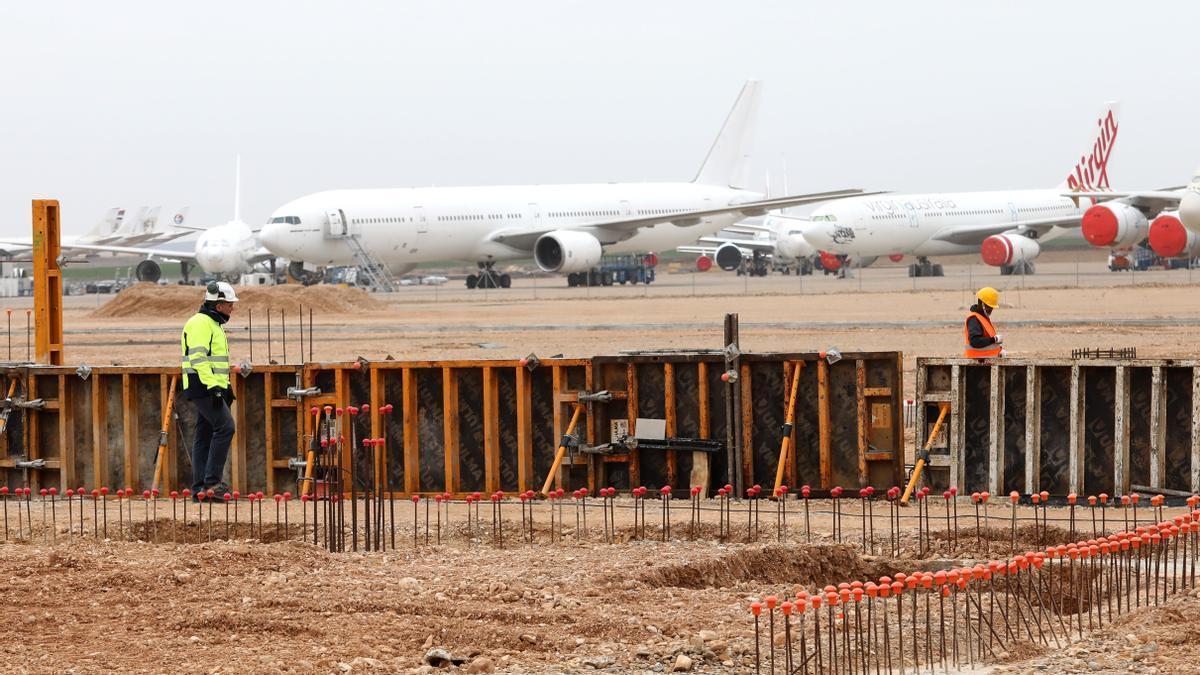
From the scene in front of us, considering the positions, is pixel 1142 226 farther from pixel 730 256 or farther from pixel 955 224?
pixel 730 256

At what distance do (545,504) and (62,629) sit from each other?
576 cm

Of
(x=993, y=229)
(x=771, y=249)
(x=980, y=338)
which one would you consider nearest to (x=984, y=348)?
(x=980, y=338)

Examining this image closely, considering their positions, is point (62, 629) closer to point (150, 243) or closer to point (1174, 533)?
point (1174, 533)

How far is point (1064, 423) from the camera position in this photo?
45.0 ft

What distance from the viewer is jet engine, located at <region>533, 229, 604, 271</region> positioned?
57.4 meters

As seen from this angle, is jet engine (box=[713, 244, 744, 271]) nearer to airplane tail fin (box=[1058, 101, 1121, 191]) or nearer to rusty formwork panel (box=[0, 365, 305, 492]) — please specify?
airplane tail fin (box=[1058, 101, 1121, 191])

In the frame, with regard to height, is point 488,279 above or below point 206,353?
above

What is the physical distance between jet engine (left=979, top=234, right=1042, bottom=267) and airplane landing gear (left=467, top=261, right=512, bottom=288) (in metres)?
17.6

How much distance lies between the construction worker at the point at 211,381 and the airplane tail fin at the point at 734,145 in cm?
5565

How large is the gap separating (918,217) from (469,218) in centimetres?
1954

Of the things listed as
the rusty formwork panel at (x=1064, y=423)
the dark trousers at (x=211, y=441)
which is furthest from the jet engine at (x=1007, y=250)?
the dark trousers at (x=211, y=441)

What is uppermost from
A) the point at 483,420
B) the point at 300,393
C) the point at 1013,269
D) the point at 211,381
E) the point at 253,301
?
the point at 1013,269

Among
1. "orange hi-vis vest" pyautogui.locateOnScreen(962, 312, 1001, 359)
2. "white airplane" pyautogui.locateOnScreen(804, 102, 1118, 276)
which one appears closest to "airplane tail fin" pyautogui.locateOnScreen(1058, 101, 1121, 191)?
"white airplane" pyautogui.locateOnScreen(804, 102, 1118, 276)

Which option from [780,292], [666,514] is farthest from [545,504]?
[780,292]
